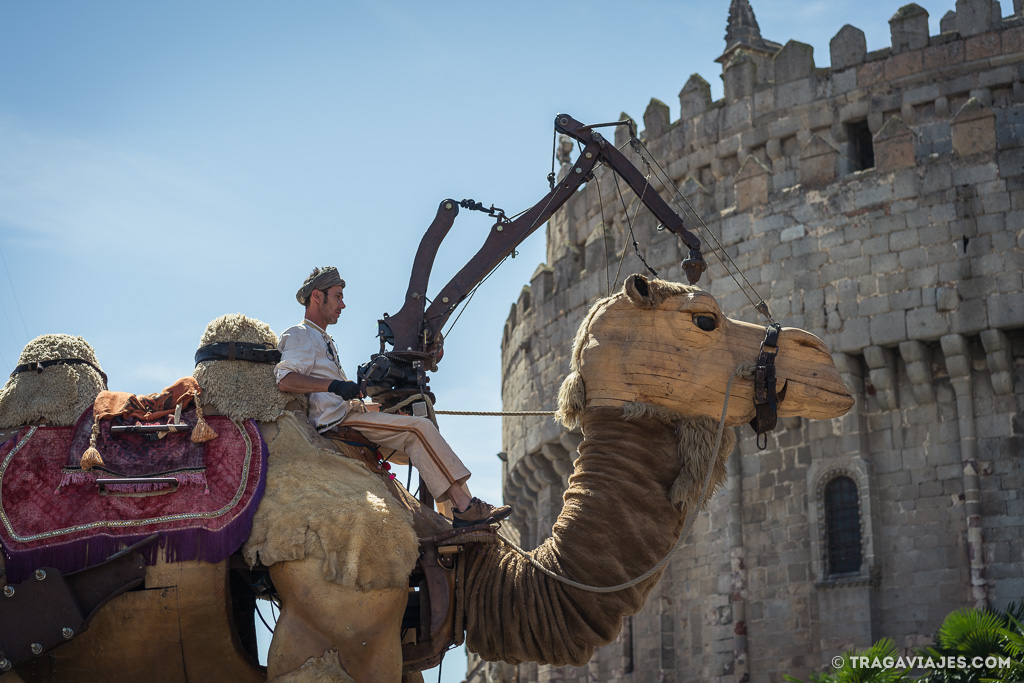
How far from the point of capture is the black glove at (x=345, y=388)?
7.34 meters

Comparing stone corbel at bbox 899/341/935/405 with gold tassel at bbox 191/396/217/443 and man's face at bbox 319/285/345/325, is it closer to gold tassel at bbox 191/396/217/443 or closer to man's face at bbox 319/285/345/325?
man's face at bbox 319/285/345/325

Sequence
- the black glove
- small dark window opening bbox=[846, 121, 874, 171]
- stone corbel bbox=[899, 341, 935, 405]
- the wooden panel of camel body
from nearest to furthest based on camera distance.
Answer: the wooden panel of camel body, the black glove, stone corbel bbox=[899, 341, 935, 405], small dark window opening bbox=[846, 121, 874, 171]

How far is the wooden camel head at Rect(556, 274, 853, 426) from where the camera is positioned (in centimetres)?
764

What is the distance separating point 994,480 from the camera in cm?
1866

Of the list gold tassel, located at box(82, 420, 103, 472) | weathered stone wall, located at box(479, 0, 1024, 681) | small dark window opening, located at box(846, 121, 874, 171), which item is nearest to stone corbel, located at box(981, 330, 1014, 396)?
weathered stone wall, located at box(479, 0, 1024, 681)

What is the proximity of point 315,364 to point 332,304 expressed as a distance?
0.48 metres

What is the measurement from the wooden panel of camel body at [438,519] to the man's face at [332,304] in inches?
15.0

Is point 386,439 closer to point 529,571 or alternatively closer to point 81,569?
point 529,571

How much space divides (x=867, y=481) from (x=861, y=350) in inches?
70.4

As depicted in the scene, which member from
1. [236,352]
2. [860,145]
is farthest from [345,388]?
[860,145]

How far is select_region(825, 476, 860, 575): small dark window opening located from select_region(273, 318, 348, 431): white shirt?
13.4m

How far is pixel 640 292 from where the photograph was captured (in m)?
7.71

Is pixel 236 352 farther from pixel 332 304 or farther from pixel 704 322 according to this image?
pixel 704 322

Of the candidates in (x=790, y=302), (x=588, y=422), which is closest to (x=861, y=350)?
(x=790, y=302)
